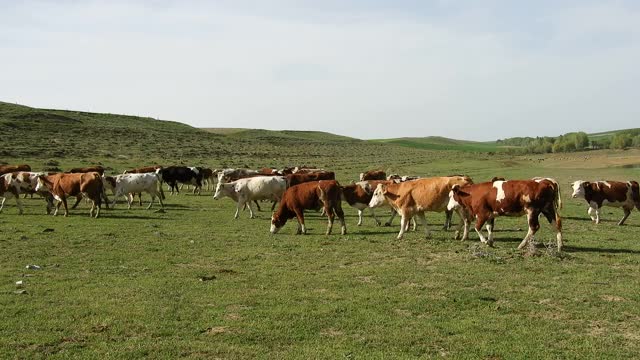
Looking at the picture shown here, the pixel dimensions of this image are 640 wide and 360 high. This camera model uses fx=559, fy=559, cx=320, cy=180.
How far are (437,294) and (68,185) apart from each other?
1809 cm

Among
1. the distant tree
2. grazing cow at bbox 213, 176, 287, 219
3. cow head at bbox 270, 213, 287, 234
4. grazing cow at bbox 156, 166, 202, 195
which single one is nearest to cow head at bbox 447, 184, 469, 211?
cow head at bbox 270, 213, 287, 234

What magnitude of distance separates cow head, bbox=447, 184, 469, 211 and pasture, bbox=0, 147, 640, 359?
1029 mm

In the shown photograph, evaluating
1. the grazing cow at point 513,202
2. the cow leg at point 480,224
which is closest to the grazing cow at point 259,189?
the grazing cow at point 513,202

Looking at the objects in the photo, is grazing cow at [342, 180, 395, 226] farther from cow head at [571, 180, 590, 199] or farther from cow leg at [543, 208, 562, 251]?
cow head at [571, 180, 590, 199]

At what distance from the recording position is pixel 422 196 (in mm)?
16922

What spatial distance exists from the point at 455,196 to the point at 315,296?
725 cm

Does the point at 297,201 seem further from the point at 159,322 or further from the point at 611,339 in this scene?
the point at 611,339

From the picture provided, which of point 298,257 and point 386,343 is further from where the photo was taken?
point 298,257

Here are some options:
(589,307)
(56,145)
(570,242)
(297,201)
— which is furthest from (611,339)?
(56,145)

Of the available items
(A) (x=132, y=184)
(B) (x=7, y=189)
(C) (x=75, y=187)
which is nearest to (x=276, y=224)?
(C) (x=75, y=187)

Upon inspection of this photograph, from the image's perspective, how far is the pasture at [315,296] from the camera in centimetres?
762

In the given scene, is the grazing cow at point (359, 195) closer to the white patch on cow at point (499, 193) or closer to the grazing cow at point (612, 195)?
the white patch on cow at point (499, 193)

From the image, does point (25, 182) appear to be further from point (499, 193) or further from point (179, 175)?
point (499, 193)

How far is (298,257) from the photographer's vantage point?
45.5ft
